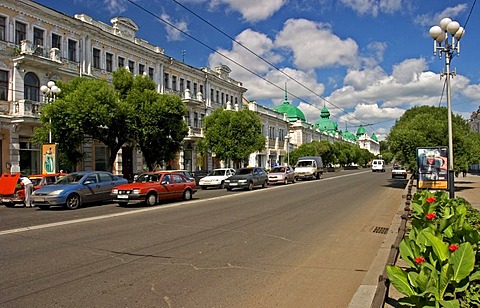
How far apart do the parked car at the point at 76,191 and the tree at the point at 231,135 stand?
2001 cm

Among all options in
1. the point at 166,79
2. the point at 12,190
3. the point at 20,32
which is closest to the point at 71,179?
the point at 12,190

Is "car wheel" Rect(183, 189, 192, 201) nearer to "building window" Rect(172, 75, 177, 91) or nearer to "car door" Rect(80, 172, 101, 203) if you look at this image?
"car door" Rect(80, 172, 101, 203)

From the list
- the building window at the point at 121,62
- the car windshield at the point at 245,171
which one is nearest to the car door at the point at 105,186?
the car windshield at the point at 245,171

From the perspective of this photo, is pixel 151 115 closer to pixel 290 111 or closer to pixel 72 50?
pixel 72 50

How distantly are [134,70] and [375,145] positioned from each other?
165 meters

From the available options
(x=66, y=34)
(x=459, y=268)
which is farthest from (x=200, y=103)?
(x=459, y=268)

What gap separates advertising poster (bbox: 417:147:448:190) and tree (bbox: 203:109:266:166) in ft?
74.8

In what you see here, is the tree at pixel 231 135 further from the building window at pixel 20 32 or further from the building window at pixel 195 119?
the building window at pixel 20 32

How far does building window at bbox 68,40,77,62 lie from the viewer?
104ft

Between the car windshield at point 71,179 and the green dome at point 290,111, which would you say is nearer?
the car windshield at point 71,179

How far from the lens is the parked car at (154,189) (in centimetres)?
1728

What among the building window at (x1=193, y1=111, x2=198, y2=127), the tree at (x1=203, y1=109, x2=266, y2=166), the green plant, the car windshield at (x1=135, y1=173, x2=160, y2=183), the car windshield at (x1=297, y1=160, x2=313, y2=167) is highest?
the building window at (x1=193, y1=111, x2=198, y2=127)

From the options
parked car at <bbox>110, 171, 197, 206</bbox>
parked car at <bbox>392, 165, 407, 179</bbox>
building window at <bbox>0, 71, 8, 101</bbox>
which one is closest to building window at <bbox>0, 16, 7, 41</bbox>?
building window at <bbox>0, 71, 8, 101</bbox>

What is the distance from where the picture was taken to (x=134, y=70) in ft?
126
